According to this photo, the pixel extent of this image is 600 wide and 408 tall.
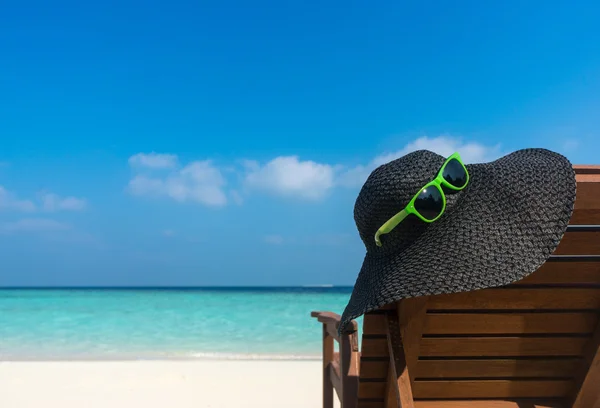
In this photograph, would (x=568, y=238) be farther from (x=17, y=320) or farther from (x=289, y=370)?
(x=17, y=320)

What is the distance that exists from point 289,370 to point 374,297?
4879mm

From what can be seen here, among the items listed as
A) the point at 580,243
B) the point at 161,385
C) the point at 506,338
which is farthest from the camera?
the point at 161,385

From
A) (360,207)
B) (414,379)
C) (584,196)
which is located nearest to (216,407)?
(414,379)

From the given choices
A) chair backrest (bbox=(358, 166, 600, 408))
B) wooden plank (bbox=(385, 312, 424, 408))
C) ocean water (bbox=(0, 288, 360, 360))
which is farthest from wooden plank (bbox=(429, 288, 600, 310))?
ocean water (bbox=(0, 288, 360, 360))

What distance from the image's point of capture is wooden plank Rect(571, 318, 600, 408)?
1758 mm

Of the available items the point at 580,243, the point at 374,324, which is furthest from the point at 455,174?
the point at 374,324

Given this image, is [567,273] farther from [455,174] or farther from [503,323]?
[455,174]

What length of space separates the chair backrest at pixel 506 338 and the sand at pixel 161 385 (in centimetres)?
278

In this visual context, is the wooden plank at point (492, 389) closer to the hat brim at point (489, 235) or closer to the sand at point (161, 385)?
the hat brim at point (489, 235)

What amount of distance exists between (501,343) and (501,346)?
0.6 inches

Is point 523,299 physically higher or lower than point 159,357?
higher

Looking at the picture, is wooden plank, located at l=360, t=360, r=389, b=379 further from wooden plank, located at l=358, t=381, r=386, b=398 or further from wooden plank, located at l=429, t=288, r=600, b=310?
wooden plank, located at l=429, t=288, r=600, b=310

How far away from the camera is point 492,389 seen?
74.5 inches

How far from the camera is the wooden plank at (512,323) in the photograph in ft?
5.61
